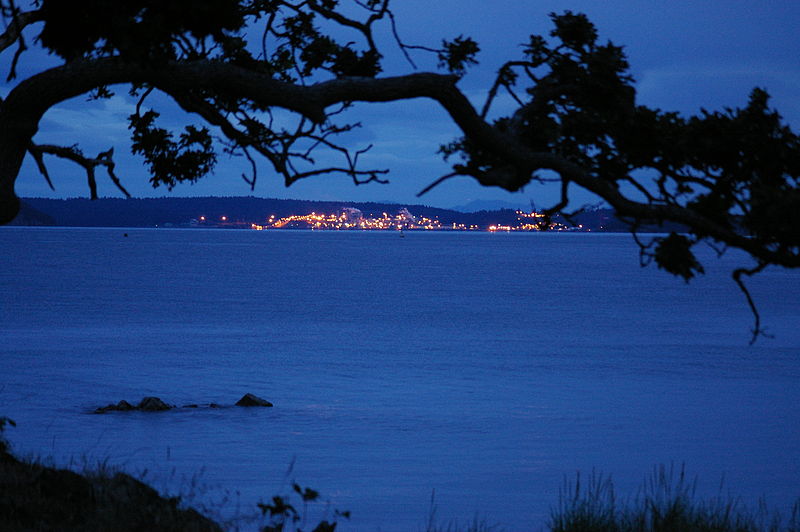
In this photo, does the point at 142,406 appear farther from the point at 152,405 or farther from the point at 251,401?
the point at 251,401

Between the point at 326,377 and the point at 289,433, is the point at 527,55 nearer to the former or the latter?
the point at 289,433

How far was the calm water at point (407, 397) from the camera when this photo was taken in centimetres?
2072

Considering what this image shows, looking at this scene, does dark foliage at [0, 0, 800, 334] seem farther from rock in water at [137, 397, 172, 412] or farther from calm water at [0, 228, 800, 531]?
rock in water at [137, 397, 172, 412]

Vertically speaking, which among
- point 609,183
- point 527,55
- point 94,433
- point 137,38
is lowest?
point 94,433

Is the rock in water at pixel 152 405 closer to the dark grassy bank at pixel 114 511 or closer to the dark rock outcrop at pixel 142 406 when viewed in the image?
the dark rock outcrop at pixel 142 406

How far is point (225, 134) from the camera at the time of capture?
31.9 ft

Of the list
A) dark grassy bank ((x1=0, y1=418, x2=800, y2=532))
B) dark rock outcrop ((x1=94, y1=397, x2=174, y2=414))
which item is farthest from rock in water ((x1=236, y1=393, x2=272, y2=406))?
dark grassy bank ((x1=0, y1=418, x2=800, y2=532))

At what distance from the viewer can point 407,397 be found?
3175 centimetres

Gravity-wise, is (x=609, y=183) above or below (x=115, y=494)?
above

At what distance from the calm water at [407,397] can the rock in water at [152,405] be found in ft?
1.26

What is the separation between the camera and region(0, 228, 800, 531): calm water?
20.7m

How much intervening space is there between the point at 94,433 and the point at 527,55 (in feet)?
61.8

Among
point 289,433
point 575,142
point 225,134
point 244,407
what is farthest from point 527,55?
point 244,407

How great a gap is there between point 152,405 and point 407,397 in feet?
27.8
